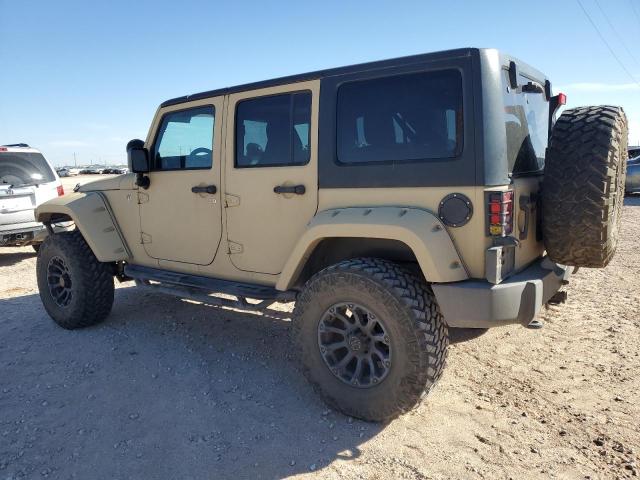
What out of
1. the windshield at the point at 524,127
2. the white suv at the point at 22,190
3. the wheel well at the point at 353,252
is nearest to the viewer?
the windshield at the point at 524,127

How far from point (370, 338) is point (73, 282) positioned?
308 cm

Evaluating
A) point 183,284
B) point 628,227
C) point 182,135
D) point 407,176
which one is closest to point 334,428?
point 407,176

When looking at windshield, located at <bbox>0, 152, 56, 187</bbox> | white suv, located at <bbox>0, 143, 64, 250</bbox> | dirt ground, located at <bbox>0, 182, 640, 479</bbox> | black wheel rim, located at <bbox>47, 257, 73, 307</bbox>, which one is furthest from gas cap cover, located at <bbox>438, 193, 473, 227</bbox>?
windshield, located at <bbox>0, 152, 56, 187</bbox>

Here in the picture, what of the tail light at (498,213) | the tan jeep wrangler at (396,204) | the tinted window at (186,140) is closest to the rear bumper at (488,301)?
the tan jeep wrangler at (396,204)

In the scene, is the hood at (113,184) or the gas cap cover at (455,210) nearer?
the gas cap cover at (455,210)

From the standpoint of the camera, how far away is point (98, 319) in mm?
4668

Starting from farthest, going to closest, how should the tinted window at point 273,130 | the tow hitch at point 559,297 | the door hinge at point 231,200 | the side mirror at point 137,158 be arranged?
the side mirror at point 137,158, the door hinge at point 231,200, the tow hitch at point 559,297, the tinted window at point 273,130

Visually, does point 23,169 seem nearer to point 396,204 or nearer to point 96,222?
point 96,222

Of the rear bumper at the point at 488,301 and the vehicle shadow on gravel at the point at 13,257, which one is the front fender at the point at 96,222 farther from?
the vehicle shadow on gravel at the point at 13,257

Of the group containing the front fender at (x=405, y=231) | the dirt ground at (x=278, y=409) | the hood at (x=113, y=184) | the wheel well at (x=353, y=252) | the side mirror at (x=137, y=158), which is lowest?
the dirt ground at (x=278, y=409)

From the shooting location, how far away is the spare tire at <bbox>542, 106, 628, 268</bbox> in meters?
2.64

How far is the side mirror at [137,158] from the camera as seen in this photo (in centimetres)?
409

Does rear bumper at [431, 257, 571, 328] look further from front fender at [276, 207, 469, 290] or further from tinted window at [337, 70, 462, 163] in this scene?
tinted window at [337, 70, 462, 163]

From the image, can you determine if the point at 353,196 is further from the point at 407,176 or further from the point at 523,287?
the point at 523,287
